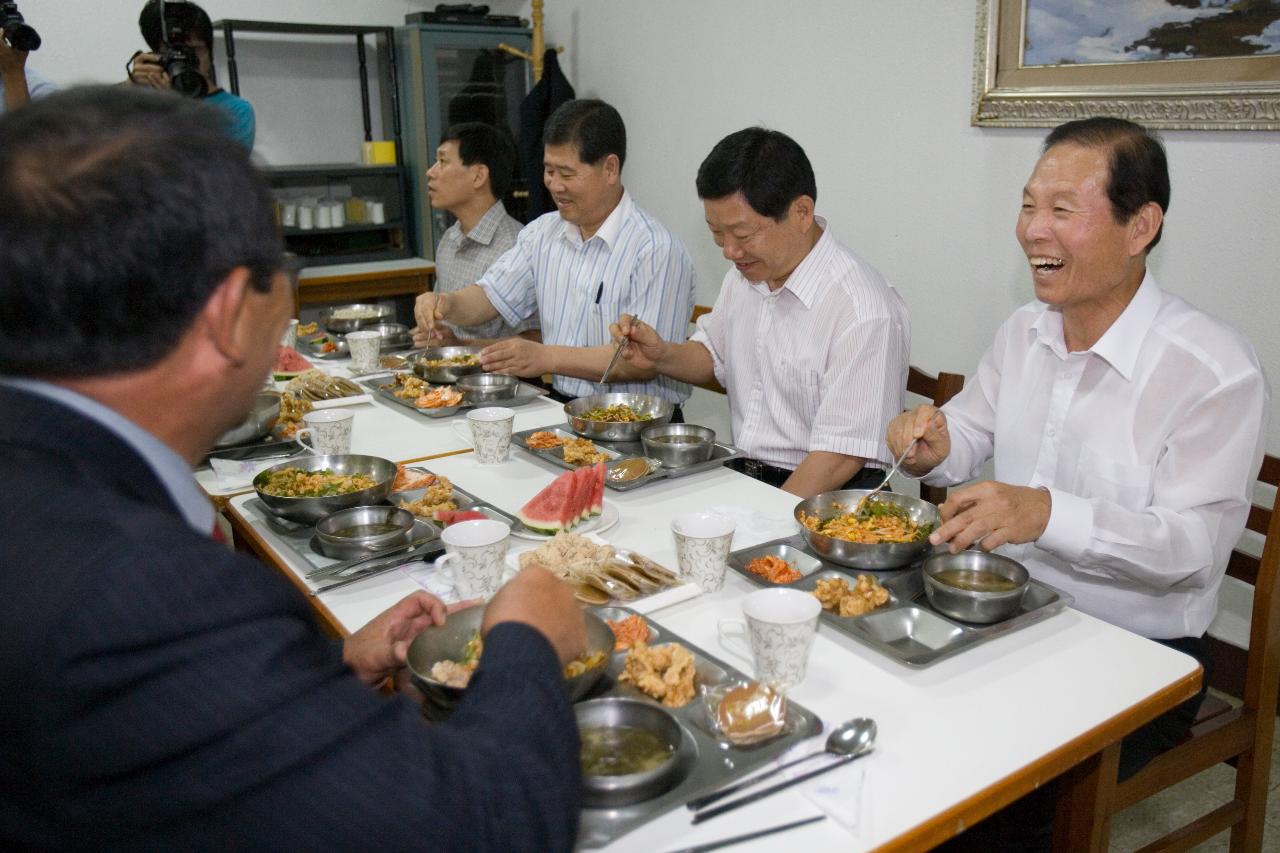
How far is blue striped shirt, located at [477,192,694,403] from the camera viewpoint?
3.24 m

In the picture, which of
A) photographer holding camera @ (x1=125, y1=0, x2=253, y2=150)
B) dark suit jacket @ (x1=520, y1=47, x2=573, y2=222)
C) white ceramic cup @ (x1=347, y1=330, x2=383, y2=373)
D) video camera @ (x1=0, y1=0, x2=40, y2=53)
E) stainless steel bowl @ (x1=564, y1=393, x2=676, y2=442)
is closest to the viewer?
stainless steel bowl @ (x1=564, y1=393, x2=676, y2=442)

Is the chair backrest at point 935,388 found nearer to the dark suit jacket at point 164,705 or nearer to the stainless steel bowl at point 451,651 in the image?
the stainless steel bowl at point 451,651

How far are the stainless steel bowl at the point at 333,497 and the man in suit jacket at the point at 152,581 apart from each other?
102 cm

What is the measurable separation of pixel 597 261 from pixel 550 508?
5.39 feet

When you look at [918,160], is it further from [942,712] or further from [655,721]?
[655,721]

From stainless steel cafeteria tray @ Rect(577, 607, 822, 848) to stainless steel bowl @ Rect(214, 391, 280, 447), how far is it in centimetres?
135

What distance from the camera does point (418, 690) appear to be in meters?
1.25

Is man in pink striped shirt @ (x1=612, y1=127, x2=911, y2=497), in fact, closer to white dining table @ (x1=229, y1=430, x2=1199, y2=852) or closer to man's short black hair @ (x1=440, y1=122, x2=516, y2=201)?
white dining table @ (x1=229, y1=430, x2=1199, y2=852)

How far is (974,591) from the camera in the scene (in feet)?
4.84

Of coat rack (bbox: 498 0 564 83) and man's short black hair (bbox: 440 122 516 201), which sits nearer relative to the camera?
man's short black hair (bbox: 440 122 516 201)

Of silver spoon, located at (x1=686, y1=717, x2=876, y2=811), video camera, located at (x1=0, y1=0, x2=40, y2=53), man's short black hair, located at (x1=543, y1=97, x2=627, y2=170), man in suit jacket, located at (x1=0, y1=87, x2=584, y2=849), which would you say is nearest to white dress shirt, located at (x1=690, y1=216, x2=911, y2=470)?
man's short black hair, located at (x1=543, y1=97, x2=627, y2=170)

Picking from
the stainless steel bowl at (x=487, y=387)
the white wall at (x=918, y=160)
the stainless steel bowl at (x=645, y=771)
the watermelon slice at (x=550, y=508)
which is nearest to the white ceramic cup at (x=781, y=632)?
the stainless steel bowl at (x=645, y=771)

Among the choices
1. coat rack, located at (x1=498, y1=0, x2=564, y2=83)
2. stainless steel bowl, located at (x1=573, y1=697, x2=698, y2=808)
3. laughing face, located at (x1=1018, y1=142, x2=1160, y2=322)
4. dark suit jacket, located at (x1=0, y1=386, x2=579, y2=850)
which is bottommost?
stainless steel bowl, located at (x1=573, y1=697, x2=698, y2=808)

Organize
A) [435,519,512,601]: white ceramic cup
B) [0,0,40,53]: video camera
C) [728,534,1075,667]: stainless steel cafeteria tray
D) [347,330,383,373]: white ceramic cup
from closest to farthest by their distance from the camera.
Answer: [728,534,1075,667]: stainless steel cafeteria tray → [435,519,512,601]: white ceramic cup → [347,330,383,373]: white ceramic cup → [0,0,40,53]: video camera
